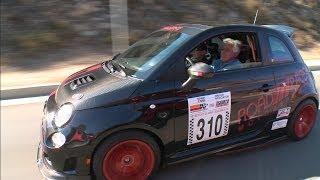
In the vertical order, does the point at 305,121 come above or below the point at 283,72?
below

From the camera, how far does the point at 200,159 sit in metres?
5.43

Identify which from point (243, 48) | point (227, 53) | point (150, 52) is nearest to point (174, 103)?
point (150, 52)

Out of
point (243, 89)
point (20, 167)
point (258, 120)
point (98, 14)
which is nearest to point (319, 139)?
point (258, 120)

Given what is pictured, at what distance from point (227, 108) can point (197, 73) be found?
0.65 meters

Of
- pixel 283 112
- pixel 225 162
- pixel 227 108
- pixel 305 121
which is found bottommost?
pixel 225 162

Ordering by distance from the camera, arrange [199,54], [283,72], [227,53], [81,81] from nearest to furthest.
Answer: [81,81], [199,54], [227,53], [283,72]

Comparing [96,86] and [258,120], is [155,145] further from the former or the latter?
[258,120]

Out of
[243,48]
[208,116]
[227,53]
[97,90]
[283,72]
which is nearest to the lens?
[97,90]

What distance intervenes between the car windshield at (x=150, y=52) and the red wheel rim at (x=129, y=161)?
0.71 m

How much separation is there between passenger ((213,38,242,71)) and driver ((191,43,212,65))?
12cm

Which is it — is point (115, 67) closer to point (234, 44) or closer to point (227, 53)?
point (227, 53)

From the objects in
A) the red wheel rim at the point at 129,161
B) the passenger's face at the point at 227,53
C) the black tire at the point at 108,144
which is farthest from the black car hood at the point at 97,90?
the passenger's face at the point at 227,53

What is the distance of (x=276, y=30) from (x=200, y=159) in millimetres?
1904

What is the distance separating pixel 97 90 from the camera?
4.66 meters
